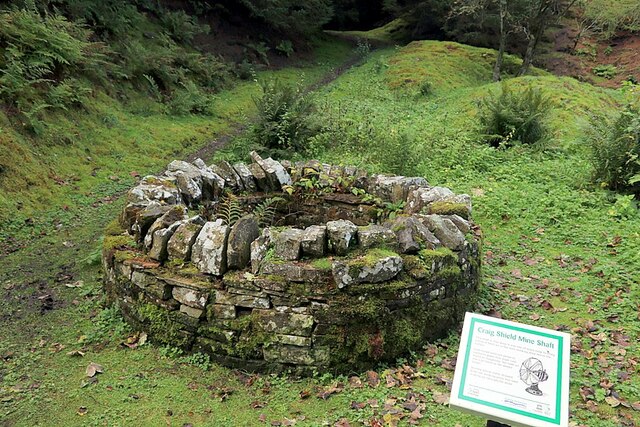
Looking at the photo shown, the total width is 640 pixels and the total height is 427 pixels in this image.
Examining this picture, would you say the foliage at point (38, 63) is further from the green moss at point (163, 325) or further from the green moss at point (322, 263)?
the green moss at point (322, 263)

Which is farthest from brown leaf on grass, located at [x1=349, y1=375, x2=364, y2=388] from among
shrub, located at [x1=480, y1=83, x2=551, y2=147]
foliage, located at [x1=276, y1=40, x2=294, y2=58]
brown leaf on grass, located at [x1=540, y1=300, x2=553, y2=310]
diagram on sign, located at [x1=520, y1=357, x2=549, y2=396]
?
foliage, located at [x1=276, y1=40, x2=294, y2=58]

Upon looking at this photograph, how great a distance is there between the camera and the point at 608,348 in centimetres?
518

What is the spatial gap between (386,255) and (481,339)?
1.68m

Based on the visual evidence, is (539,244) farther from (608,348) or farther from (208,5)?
(208,5)

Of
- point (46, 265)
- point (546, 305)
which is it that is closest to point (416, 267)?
point (546, 305)

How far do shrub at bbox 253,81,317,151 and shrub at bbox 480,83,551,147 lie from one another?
4449 mm

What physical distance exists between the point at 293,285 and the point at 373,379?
123 cm

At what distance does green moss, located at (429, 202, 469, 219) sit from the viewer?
20.5 feet

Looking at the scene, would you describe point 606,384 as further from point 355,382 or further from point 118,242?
point 118,242

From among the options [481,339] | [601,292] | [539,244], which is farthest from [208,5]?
[481,339]

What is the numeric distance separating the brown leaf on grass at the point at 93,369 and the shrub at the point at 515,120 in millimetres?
9721

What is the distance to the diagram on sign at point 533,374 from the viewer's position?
10.1 feet

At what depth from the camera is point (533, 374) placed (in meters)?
3.15

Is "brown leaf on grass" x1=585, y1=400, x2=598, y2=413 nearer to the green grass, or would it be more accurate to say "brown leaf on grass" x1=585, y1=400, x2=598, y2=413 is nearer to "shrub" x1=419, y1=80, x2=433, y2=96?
"shrub" x1=419, y1=80, x2=433, y2=96
